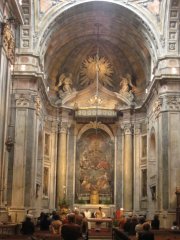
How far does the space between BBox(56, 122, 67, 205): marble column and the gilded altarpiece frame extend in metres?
1.10

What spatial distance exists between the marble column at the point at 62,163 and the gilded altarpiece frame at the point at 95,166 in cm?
110

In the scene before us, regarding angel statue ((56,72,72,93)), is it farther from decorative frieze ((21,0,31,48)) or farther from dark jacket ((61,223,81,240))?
dark jacket ((61,223,81,240))

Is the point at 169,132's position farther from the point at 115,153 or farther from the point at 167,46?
the point at 115,153

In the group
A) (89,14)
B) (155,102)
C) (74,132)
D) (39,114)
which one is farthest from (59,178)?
(89,14)

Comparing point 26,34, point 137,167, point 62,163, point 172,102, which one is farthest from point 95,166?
point 26,34

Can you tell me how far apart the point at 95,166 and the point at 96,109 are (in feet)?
12.6

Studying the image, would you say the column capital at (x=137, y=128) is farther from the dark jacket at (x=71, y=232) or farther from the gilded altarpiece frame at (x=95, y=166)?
the dark jacket at (x=71, y=232)

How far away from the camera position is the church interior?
23469 mm

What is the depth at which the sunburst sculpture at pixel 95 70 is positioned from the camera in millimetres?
31594

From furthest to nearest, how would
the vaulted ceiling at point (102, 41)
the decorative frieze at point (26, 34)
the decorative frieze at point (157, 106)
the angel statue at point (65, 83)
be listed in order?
the angel statue at point (65, 83) < the vaulted ceiling at point (102, 41) < the decorative frieze at point (26, 34) < the decorative frieze at point (157, 106)

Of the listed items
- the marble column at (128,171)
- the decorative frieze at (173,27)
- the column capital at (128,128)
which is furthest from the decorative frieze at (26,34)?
the marble column at (128,171)

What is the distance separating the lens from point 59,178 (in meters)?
29.7

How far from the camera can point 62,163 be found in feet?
98.2

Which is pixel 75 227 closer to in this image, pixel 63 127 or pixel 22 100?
pixel 22 100
